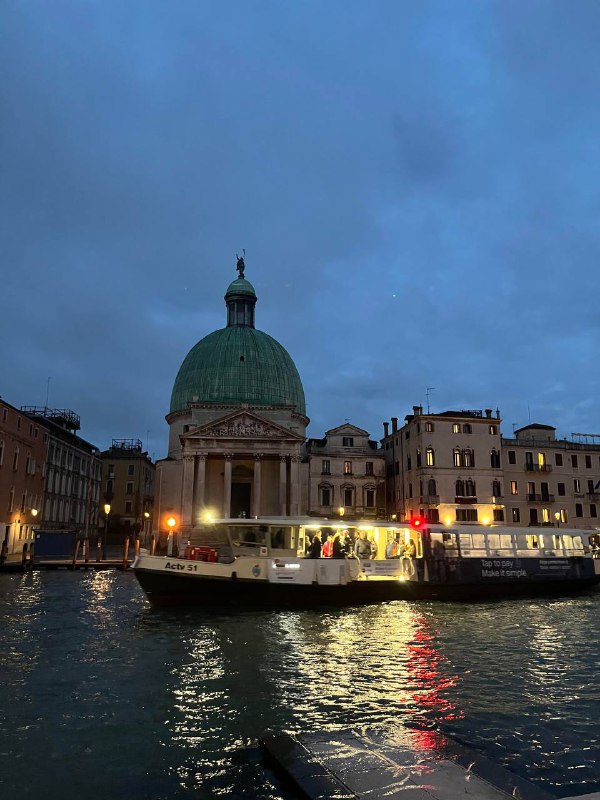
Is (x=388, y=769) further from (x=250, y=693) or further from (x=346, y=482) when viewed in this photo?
(x=346, y=482)

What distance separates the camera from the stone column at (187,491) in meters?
64.4

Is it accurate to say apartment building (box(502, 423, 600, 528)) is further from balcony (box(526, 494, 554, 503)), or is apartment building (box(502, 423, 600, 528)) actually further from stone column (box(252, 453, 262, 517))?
stone column (box(252, 453, 262, 517))

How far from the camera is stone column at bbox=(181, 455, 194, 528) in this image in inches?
2534

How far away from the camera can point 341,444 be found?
6656 centimetres

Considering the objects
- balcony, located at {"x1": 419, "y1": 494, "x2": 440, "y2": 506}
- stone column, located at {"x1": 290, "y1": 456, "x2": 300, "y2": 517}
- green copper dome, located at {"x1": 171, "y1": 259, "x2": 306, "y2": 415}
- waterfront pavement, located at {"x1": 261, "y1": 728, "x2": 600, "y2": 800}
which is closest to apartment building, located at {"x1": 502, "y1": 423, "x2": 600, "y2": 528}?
balcony, located at {"x1": 419, "y1": 494, "x2": 440, "y2": 506}

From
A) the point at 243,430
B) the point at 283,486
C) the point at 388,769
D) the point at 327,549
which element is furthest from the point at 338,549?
the point at 243,430

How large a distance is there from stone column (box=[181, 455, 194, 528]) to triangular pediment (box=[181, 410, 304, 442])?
8.84 ft

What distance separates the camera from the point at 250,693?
1227 centimetres

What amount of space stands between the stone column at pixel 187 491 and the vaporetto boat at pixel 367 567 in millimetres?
35413

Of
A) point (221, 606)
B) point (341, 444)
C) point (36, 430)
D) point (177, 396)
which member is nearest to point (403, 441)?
point (341, 444)

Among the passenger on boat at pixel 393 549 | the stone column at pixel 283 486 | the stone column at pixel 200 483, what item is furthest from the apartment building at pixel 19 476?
the passenger on boat at pixel 393 549

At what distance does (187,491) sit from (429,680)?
53.5 metres

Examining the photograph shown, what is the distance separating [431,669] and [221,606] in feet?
40.9

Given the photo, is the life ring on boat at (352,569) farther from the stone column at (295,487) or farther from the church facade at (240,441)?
the church facade at (240,441)
